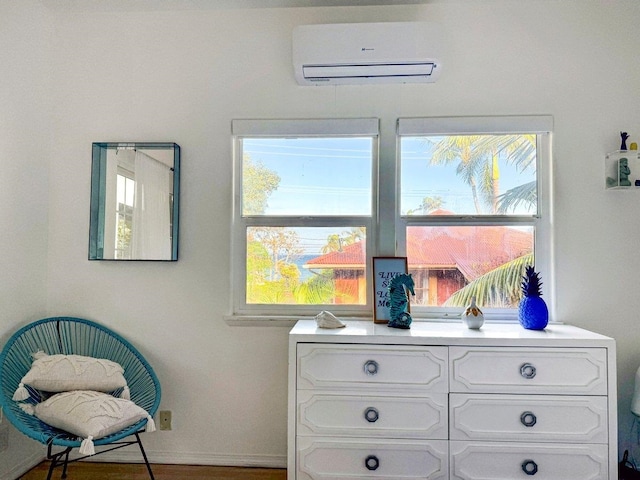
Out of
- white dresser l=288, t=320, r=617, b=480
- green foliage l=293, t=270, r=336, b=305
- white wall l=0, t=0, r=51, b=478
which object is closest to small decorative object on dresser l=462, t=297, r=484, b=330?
white dresser l=288, t=320, r=617, b=480

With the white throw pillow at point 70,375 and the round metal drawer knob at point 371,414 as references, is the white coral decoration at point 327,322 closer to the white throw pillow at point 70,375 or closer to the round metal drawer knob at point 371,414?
the round metal drawer knob at point 371,414

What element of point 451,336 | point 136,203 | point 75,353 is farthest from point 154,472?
point 451,336

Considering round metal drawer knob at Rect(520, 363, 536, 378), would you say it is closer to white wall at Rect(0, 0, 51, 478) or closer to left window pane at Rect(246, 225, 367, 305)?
left window pane at Rect(246, 225, 367, 305)

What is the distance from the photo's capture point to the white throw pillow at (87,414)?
1874 millimetres

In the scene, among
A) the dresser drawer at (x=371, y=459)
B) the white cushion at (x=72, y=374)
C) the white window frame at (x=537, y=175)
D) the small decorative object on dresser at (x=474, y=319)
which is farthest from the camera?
the white window frame at (x=537, y=175)

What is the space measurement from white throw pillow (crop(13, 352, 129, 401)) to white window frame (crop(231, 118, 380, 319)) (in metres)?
0.70

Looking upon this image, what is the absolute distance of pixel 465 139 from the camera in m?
2.50

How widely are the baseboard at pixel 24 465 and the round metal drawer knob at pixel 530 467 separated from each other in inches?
99.2

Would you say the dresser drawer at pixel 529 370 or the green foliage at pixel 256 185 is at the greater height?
the green foliage at pixel 256 185

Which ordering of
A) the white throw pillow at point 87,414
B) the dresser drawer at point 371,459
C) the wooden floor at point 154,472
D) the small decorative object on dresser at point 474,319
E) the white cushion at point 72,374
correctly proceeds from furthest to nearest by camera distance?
the wooden floor at point 154,472 → the small decorative object on dresser at point 474,319 → the white cushion at point 72,374 → the dresser drawer at point 371,459 → the white throw pillow at point 87,414

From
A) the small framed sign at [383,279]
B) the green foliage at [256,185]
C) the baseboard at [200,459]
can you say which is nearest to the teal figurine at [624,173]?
the small framed sign at [383,279]

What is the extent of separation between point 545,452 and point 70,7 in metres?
3.39

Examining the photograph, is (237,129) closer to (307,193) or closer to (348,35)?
(307,193)

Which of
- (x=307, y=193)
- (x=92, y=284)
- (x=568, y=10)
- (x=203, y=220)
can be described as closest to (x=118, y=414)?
(x=92, y=284)
